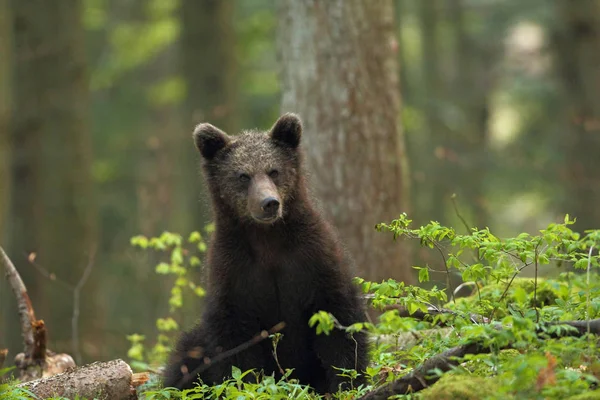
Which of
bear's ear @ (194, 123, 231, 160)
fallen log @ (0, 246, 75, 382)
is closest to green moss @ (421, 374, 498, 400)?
bear's ear @ (194, 123, 231, 160)

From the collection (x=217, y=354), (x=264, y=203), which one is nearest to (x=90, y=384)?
(x=217, y=354)

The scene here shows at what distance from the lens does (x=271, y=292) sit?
269 inches

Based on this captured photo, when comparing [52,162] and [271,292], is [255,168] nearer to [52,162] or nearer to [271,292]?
[271,292]

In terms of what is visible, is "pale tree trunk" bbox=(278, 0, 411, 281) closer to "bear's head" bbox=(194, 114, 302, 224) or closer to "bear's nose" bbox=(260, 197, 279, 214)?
"bear's head" bbox=(194, 114, 302, 224)

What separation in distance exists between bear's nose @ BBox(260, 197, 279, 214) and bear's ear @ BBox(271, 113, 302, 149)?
94 centimetres

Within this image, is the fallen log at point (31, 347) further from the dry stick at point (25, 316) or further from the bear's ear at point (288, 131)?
the bear's ear at point (288, 131)

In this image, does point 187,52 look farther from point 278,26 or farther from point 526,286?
point 526,286

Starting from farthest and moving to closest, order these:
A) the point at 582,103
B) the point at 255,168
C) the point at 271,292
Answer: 1. the point at 582,103
2. the point at 255,168
3. the point at 271,292

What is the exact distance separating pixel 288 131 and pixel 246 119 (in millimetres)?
16656

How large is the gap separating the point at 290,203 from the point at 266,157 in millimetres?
Result: 478

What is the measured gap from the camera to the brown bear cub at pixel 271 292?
263 inches

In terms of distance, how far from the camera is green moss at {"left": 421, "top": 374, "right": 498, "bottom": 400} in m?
4.59

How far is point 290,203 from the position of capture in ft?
23.4

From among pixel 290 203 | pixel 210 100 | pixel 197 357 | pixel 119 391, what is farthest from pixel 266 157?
pixel 210 100
